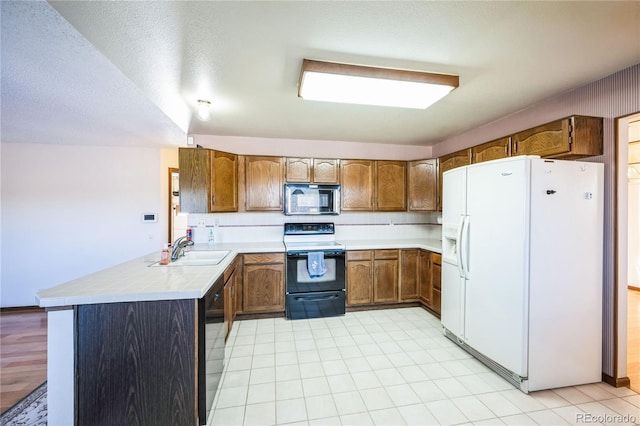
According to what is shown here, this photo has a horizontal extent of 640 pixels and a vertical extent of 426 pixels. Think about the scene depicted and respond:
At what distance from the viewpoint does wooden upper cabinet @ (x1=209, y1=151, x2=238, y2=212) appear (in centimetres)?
312

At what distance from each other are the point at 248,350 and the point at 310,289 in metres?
1.02

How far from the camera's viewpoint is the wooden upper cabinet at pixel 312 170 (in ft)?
11.9

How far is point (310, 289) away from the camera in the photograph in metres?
3.34

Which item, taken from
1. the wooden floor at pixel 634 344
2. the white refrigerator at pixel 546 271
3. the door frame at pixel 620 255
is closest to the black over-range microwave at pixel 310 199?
the white refrigerator at pixel 546 271

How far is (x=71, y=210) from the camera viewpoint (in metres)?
3.79

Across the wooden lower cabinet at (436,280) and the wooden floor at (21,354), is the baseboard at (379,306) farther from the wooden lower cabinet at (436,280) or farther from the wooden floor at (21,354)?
the wooden floor at (21,354)

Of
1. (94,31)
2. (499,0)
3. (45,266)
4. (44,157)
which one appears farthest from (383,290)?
(44,157)

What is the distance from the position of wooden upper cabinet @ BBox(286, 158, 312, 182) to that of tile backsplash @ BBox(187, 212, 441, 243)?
1.94 ft

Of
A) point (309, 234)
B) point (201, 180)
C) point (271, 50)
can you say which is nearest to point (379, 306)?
point (309, 234)

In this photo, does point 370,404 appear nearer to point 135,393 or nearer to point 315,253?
point 135,393

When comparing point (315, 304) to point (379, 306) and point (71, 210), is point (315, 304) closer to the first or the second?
point (379, 306)

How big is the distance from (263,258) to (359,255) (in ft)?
4.04

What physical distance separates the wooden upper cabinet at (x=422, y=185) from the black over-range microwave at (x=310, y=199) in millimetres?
1110

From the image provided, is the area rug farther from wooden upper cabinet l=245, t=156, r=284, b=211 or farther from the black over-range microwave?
the black over-range microwave
